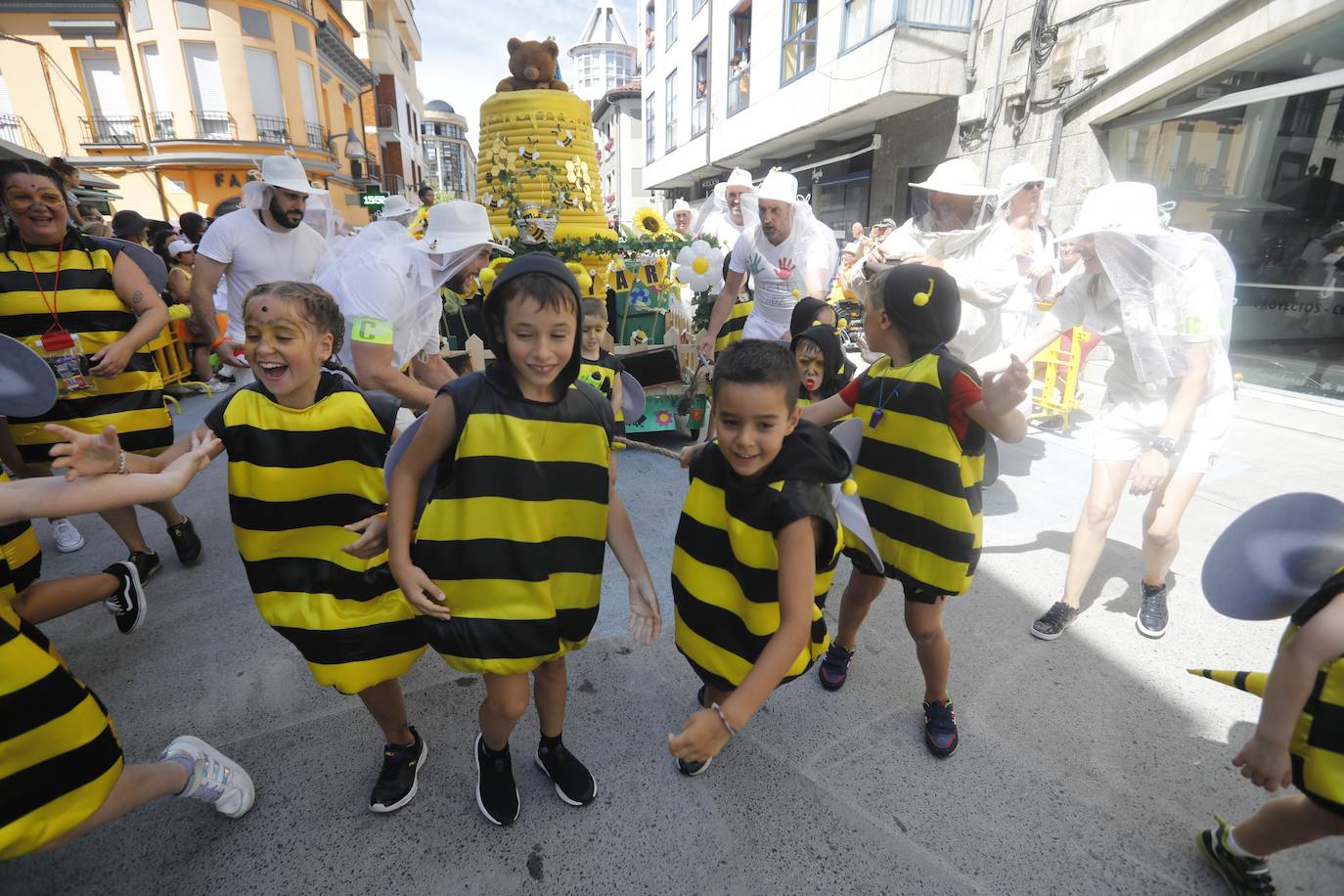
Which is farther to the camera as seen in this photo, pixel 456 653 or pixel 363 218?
pixel 363 218

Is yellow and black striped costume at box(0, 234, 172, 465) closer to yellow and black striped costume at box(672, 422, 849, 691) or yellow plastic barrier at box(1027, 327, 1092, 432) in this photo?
yellow and black striped costume at box(672, 422, 849, 691)

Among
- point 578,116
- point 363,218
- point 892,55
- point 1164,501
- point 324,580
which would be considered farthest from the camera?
point 363,218

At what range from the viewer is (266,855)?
1.81 m

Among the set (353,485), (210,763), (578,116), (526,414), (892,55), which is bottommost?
(210,763)

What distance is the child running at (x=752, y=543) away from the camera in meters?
1.47

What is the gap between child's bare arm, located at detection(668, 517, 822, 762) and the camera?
55.6 inches

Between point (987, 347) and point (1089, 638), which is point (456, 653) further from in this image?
point (987, 347)

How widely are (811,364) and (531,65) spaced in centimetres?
558

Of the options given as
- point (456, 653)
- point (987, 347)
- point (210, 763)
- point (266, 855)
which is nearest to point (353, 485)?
point (456, 653)

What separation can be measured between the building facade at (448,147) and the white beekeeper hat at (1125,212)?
7152 centimetres

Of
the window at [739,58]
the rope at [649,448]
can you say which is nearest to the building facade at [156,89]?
the window at [739,58]

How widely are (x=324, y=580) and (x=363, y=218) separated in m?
33.9

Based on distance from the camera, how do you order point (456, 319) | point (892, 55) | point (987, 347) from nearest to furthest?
point (987, 347) < point (456, 319) < point (892, 55)

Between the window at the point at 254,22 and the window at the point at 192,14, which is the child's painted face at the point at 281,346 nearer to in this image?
the window at the point at 192,14
